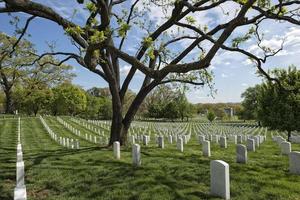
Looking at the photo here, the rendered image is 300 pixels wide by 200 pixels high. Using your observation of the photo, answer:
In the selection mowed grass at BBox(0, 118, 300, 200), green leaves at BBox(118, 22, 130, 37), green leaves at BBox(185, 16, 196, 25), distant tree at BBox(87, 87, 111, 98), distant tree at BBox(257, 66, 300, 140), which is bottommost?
mowed grass at BBox(0, 118, 300, 200)

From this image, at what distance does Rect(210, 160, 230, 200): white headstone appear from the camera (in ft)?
21.5

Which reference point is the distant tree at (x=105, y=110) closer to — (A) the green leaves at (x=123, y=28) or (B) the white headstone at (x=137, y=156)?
(B) the white headstone at (x=137, y=156)

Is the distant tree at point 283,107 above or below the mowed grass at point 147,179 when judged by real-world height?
above

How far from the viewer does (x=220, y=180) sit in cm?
663

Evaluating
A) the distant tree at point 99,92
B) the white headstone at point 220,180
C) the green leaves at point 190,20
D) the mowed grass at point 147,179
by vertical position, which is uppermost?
the distant tree at point 99,92

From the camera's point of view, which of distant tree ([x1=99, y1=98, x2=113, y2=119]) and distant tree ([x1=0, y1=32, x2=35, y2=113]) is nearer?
distant tree ([x1=0, y1=32, x2=35, y2=113])

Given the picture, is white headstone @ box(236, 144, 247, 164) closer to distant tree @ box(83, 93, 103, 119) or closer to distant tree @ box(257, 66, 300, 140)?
distant tree @ box(257, 66, 300, 140)

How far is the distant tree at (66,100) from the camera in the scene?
73.4 m

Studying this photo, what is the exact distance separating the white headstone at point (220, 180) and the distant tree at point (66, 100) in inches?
2682

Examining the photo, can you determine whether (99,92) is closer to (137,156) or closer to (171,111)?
(171,111)

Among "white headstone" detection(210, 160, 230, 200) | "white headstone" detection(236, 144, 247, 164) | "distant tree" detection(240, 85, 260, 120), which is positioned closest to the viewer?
"white headstone" detection(210, 160, 230, 200)

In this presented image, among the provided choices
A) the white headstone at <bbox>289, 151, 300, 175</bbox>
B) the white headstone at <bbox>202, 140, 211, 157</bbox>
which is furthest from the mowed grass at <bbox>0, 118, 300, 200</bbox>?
the white headstone at <bbox>202, 140, 211, 157</bbox>

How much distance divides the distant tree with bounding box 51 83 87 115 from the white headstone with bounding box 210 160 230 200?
224 ft

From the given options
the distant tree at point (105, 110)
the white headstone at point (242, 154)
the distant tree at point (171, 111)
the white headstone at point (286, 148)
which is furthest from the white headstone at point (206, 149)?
the distant tree at point (105, 110)
